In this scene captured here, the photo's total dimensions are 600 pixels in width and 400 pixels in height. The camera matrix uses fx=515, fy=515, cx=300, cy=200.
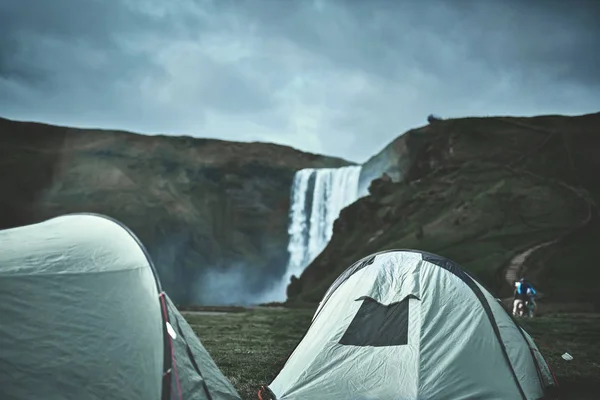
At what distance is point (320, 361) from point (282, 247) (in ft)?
180

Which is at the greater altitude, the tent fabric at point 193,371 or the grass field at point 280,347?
the tent fabric at point 193,371

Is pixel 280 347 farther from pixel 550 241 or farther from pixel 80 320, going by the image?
pixel 550 241

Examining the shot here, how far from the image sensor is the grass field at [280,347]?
30.1 feet

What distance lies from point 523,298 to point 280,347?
13654 millimetres

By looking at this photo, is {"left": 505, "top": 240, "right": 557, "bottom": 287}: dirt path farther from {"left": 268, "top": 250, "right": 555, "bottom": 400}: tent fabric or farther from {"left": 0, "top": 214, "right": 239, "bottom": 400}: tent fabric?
{"left": 0, "top": 214, "right": 239, "bottom": 400}: tent fabric

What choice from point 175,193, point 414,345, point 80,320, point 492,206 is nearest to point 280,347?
point 414,345

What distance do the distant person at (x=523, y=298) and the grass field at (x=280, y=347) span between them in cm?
258

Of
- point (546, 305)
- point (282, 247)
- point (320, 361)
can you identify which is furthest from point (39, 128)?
point (320, 361)

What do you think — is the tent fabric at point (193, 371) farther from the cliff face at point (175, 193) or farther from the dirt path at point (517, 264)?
the cliff face at point (175, 193)

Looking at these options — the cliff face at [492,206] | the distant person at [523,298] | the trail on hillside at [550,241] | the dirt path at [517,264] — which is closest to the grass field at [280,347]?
the distant person at [523,298]

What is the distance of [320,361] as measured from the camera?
755cm

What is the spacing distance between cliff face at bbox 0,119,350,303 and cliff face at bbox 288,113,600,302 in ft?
61.0

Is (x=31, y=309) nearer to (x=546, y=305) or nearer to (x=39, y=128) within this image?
(x=546, y=305)

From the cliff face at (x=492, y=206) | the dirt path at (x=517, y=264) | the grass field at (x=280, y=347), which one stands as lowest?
the grass field at (x=280, y=347)
